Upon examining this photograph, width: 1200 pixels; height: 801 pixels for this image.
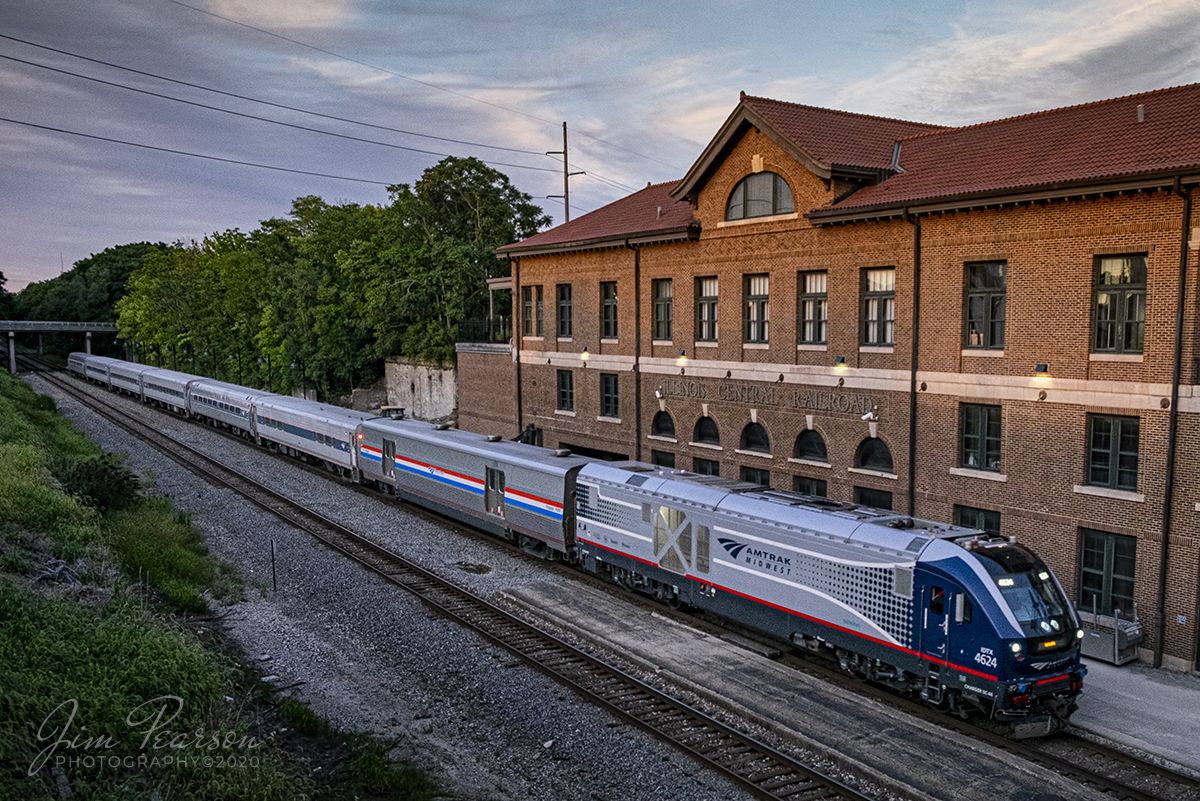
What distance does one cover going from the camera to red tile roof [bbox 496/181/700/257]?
94.6 ft

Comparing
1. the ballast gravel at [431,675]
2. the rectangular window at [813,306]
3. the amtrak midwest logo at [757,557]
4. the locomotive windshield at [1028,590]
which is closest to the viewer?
the ballast gravel at [431,675]

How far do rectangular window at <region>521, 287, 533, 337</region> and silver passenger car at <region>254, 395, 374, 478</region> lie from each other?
25.2ft

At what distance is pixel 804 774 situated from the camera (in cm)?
1239

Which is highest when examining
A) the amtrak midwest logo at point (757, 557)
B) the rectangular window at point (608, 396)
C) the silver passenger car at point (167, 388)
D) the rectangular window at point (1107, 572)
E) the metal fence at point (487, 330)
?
the metal fence at point (487, 330)

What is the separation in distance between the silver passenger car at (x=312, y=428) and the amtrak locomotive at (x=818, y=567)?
8854 millimetres

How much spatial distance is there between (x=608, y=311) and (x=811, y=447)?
1073cm

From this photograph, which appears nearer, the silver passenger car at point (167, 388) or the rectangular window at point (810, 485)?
the rectangular window at point (810, 485)

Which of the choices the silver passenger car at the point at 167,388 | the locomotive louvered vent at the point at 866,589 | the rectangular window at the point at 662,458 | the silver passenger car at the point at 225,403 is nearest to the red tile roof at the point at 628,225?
the rectangular window at the point at 662,458

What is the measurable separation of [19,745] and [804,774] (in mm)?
9976

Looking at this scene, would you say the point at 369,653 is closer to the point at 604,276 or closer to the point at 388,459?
the point at 388,459

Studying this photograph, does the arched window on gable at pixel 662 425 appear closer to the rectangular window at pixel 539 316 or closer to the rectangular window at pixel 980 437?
the rectangular window at pixel 539 316

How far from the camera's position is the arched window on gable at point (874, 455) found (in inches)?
904

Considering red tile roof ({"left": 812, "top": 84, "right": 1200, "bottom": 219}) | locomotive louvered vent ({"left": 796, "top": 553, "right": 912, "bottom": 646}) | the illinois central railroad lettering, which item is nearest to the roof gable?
red tile roof ({"left": 812, "top": 84, "right": 1200, "bottom": 219})

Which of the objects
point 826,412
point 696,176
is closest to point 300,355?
point 696,176
